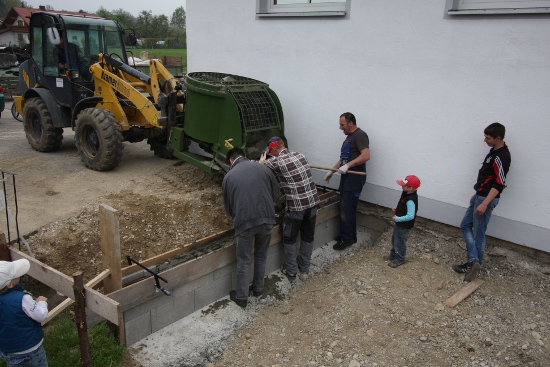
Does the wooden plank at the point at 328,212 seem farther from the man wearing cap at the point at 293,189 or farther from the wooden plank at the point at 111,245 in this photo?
the wooden plank at the point at 111,245

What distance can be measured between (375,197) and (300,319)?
7.37 ft

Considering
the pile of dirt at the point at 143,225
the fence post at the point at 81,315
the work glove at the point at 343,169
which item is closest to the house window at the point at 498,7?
the work glove at the point at 343,169

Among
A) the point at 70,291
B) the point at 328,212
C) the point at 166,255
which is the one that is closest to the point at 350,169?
the point at 328,212

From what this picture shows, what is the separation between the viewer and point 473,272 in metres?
4.90

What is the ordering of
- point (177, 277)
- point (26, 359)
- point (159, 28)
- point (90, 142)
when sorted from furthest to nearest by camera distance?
point (159, 28)
point (90, 142)
point (177, 277)
point (26, 359)

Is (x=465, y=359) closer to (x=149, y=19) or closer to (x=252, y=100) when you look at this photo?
(x=252, y=100)

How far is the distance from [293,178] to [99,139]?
3992mm

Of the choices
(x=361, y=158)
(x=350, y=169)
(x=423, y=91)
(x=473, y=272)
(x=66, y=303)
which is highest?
(x=423, y=91)

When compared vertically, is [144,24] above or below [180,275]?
above

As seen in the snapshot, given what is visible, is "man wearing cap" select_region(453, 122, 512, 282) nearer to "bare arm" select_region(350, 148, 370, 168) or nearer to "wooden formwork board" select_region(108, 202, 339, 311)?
"bare arm" select_region(350, 148, 370, 168)

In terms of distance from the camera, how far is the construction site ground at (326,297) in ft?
13.2

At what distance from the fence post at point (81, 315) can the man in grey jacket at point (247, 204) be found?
5.38ft

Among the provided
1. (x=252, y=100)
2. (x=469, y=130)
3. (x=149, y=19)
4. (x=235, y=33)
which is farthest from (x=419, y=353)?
(x=149, y=19)

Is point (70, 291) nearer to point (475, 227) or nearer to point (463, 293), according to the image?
point (463, 293)
